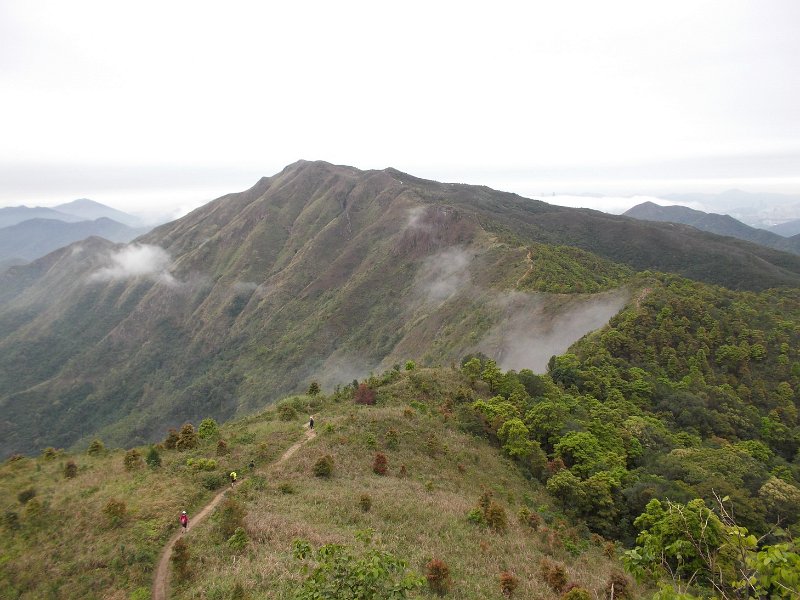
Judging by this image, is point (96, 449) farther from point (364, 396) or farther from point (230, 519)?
point (364, 396)

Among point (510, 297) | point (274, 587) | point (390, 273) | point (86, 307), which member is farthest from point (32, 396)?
point (274, 587)

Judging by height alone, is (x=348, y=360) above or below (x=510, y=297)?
below

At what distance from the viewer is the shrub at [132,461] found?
25031mm

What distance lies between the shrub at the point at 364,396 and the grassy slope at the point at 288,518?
5.16 m

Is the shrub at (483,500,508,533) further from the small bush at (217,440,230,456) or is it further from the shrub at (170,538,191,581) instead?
the small bush at (217,440,230,456)

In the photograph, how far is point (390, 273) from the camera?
4668 inches

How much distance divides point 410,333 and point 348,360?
19.4m

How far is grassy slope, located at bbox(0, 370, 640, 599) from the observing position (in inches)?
648

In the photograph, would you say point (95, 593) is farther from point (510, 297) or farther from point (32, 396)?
point (32, 396)

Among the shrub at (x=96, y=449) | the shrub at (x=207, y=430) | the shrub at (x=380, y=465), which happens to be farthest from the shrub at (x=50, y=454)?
the shrub at (x=380, y=465)

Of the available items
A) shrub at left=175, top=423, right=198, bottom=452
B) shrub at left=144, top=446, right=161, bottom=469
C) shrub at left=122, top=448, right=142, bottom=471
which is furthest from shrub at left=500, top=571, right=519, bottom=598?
shrub at left=175, top=423, right=198, bottom=452

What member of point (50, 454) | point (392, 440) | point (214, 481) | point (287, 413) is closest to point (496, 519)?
point (392, 440)

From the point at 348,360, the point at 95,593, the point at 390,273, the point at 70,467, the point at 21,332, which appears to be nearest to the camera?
the point at 95,593

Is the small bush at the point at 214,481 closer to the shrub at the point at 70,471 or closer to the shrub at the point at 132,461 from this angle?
the shrub at the point at 132,461
